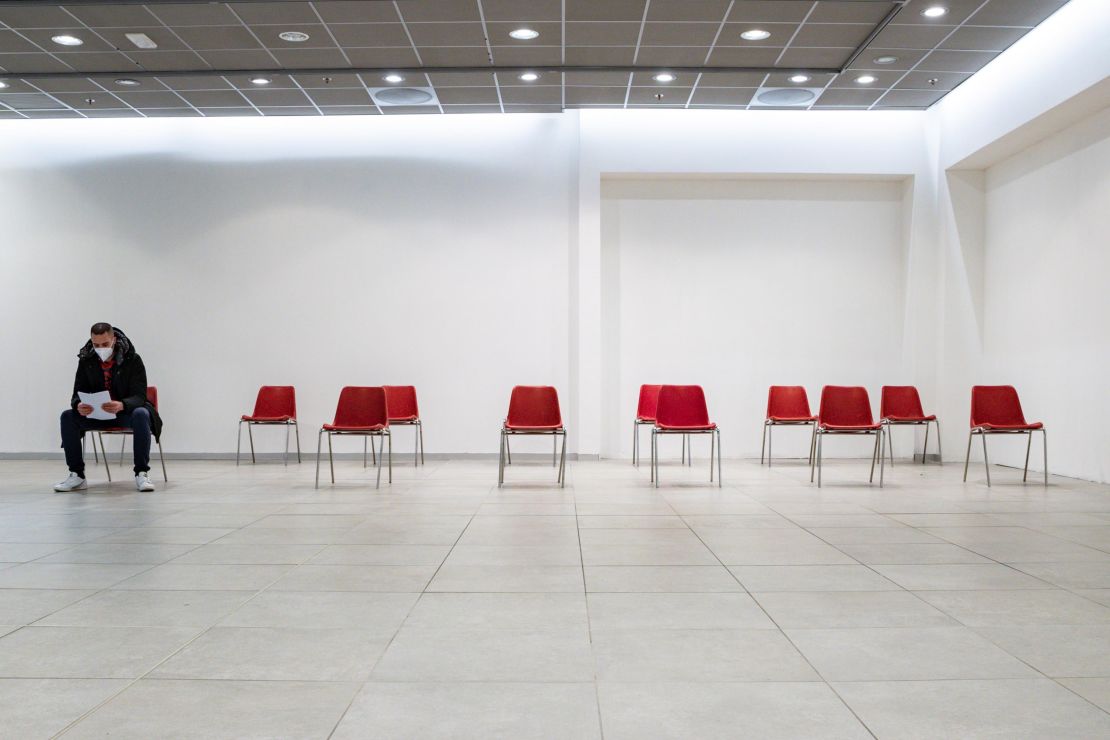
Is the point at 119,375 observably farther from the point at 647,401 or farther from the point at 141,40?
the point at 647,401

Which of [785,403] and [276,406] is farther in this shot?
[276,406]

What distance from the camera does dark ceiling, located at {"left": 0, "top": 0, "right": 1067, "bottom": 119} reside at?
7031 millimetres

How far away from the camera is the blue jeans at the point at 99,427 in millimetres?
7121

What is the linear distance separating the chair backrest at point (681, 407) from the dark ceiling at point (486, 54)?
2994mm

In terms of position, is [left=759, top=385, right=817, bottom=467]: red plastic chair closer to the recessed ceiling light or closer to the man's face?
the man's face

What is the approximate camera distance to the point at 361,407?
7703 mm

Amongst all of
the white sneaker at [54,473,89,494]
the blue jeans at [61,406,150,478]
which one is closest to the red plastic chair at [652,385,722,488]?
the blue jeans at [61,406,150,478]

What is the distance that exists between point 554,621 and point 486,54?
19.9 ft

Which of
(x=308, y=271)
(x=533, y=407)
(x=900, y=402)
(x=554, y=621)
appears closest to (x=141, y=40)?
(x=308, y=271)

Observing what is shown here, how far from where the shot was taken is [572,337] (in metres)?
10.1

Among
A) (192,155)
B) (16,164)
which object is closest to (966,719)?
(192,155)

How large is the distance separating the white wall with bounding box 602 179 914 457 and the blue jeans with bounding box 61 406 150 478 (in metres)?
4.90

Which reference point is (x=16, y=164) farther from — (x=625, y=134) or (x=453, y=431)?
(x=625, y=134)

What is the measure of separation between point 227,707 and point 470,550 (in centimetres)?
228
